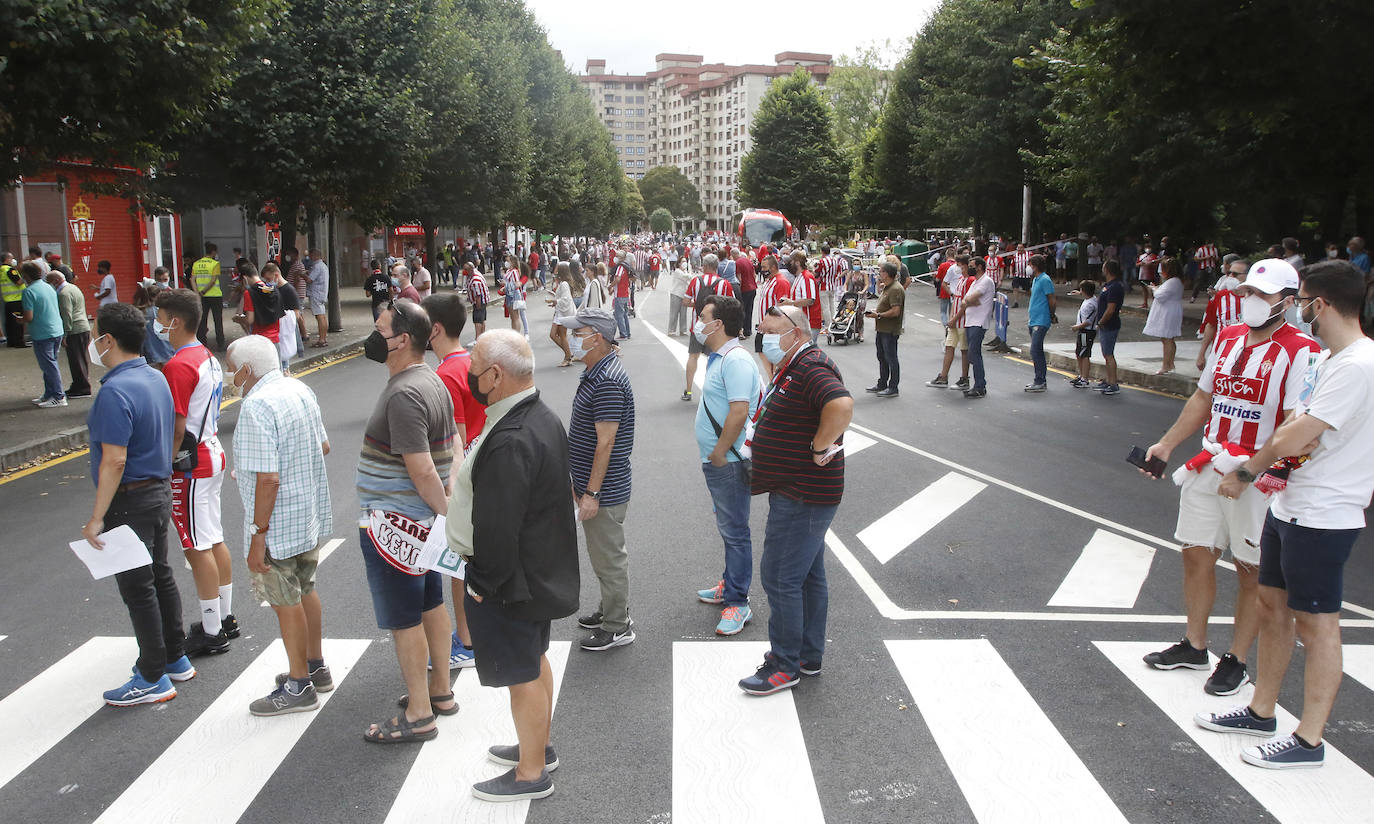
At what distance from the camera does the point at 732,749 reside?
4551mm

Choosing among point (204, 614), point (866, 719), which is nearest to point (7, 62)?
point (204, 614)

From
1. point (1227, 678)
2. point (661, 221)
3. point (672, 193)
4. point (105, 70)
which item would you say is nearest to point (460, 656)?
point (1227, 678)

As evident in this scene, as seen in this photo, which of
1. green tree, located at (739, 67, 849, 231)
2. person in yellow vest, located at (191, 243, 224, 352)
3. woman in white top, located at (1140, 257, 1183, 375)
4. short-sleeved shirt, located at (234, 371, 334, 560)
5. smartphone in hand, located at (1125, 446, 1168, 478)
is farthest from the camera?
green tree, located at (739, 67, 849, 231)

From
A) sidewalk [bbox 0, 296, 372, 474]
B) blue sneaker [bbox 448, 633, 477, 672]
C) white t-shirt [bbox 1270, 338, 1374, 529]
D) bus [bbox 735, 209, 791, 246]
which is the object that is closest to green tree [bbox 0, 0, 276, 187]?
sidewalk [bbox 0, 296, 372, 474]

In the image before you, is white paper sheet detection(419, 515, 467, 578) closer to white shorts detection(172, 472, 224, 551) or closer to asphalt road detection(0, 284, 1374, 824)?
asphalt road detection(0, 284, 1374, 824)

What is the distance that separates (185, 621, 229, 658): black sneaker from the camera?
18.3ft

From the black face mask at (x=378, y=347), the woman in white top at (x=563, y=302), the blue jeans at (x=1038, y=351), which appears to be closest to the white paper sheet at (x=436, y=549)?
the black face mask at (x=378, y=347)

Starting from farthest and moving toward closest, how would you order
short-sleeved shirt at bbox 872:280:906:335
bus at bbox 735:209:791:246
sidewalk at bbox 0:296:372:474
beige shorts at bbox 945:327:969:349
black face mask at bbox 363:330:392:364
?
bus at bbox 735:209:791:246
beige shorts at bbox 945:327:969:349
short-sleeved shirt at bbox 872:280:906:335
sidewalk at bbox 0:296:372:474
black face mask at bbox 363:330:392:364

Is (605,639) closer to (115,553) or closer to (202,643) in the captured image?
(202,643)

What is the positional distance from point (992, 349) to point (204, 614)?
18.0 metres

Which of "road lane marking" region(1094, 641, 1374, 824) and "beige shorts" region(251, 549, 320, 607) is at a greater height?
"beige shorts" region(251, 549, 320, 607)

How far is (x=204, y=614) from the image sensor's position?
5590 millimetres

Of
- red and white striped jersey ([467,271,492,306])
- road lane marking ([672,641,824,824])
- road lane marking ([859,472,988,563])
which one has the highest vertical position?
red and white striped jersey ([467,271,492,306])

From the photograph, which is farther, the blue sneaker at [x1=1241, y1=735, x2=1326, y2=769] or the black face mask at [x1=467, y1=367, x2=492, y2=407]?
the blue sneaker at [x1=1241, y1=735, x2=1326, y2=769]
